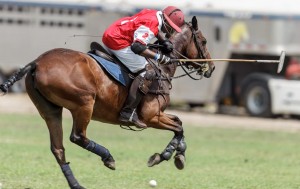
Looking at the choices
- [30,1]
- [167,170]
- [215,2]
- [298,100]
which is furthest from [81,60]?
[30,1]

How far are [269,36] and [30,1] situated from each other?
10169 mm

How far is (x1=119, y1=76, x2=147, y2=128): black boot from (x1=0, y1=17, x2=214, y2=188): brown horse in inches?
3.4

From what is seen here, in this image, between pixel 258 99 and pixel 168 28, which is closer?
pixel 168 28

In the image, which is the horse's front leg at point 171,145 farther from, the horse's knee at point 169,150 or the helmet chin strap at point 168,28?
the helmet chin strap at point 168,28

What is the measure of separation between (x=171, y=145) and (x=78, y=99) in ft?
6.21

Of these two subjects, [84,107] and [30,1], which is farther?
[30,1]

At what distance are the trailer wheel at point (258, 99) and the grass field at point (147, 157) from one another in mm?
3831

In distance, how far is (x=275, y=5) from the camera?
30953 millimetres

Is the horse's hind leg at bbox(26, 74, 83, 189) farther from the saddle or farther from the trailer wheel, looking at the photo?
the trailer wheel

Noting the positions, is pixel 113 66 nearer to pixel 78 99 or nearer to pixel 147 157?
pixel 78 99

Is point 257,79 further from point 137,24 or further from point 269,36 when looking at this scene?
point 137,24

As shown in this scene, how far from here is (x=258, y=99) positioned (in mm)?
31391

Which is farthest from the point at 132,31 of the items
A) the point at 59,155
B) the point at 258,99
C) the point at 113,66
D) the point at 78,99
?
the point at 258,99

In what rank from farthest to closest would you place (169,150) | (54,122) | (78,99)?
(169,150) → (54,122) → (78,99)
